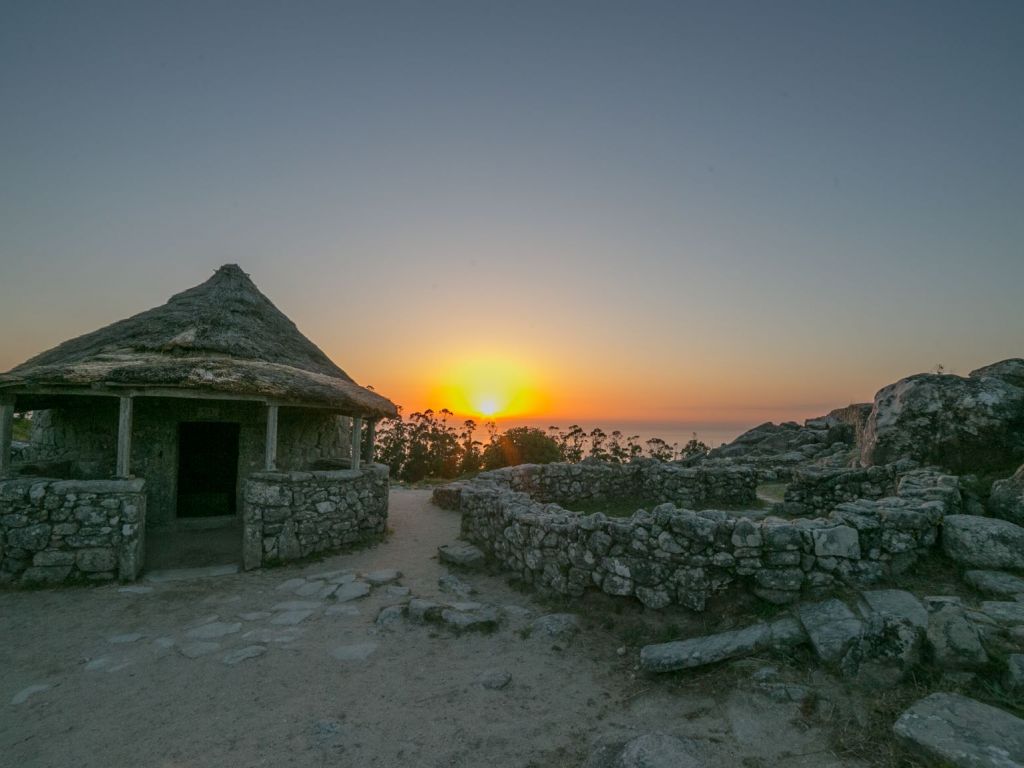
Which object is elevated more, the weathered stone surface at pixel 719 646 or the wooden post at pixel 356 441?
the wooden post at pixel 356 441

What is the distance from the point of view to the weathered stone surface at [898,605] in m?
4.64

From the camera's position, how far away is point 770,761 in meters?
3.66

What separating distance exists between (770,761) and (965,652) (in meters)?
1.85

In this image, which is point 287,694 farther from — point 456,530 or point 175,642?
point 456,530

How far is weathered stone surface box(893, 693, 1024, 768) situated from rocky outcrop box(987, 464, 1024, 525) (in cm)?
402

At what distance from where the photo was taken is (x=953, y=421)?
376 inches

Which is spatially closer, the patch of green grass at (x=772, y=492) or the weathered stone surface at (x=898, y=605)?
the weathered stone surface at (x=898, y=605)

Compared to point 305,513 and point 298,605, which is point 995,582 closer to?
point 298,605

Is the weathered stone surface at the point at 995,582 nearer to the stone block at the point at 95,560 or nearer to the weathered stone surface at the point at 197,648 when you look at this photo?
the weathered stone surface at the point at 197,648

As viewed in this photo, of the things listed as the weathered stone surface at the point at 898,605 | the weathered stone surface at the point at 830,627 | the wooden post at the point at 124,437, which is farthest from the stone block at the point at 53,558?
the weathered stone surface at the point at 898,605

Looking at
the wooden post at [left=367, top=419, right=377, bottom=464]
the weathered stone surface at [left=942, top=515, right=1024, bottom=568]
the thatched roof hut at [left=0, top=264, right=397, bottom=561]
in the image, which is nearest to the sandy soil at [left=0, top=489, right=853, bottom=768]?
the thatched roof hut at [left=0, top=264, right=397, bottom=561]

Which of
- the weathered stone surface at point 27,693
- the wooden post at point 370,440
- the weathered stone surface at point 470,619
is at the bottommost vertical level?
Result: the weathered stone surface at point 27,693

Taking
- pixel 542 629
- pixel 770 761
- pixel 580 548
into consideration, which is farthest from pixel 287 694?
pixel 770 761

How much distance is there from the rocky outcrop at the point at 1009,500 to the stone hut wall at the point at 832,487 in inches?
145
